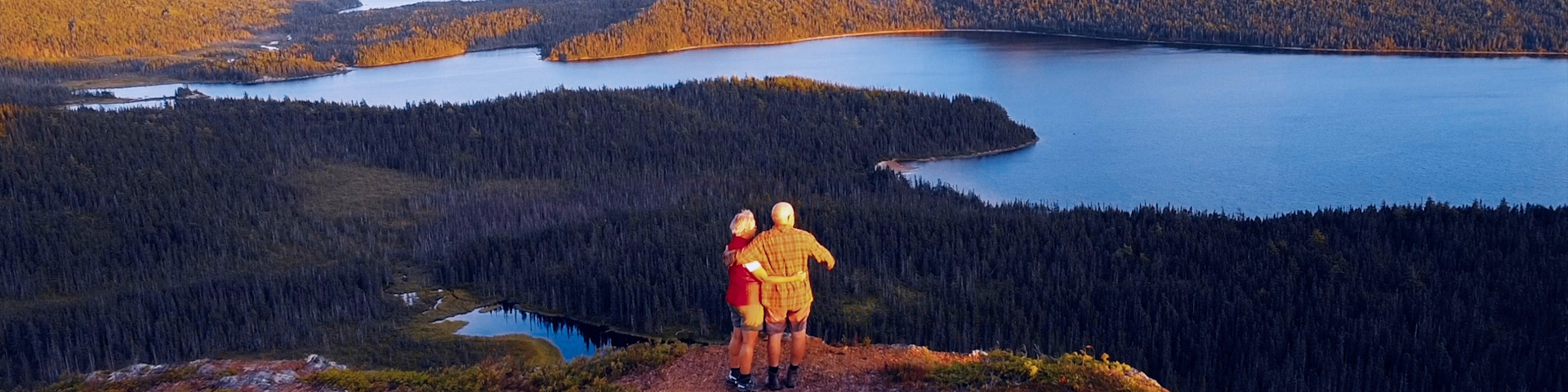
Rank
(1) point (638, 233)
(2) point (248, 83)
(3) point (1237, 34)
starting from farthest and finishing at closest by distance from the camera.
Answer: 1. (3) point (1237, 34)
2. (2) point (248, 83)
3. (1) point (638, 233)

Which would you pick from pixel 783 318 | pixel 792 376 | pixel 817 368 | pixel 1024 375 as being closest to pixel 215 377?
pixel 792 376

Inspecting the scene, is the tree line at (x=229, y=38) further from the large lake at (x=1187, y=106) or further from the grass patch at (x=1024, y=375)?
the grass patch at (x=1024, y=375)

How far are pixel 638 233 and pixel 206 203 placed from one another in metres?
19.0

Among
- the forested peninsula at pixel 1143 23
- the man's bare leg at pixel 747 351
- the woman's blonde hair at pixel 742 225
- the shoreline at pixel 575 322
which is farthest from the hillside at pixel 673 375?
the forested peninsula at pixel 1143 23

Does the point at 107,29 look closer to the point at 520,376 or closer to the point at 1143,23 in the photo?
the point at 1143,23

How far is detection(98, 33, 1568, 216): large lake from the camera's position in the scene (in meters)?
68.6

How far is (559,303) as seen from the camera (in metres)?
45.1

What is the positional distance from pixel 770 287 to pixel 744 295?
1.34 ft

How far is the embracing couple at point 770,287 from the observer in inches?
816

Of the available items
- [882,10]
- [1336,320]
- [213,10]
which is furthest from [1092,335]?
[213,10]

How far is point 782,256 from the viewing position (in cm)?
2086

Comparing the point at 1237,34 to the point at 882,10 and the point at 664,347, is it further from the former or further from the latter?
the point at 664,347

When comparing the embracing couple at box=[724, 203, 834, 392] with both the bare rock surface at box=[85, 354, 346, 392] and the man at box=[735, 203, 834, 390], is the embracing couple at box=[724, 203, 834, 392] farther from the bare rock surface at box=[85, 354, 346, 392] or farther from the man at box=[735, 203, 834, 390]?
the bare rock surface at box=[85, 354, 346, 392]

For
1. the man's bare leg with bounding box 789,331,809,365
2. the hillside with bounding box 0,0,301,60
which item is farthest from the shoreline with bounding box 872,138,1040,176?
the hillside with bounding box 0,0,301,60
